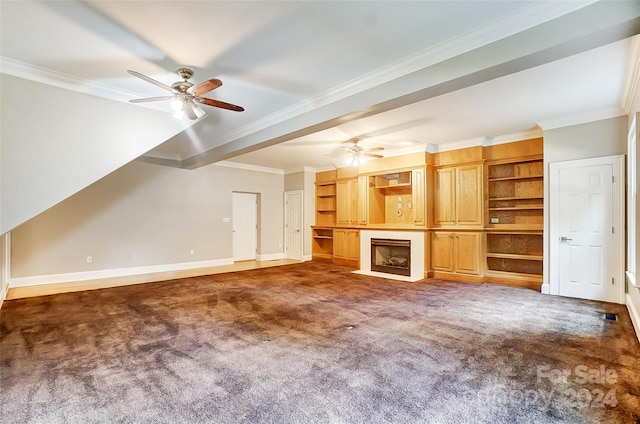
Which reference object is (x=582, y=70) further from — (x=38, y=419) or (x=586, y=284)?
(x=38, y=419)

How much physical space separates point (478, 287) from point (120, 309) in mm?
5723

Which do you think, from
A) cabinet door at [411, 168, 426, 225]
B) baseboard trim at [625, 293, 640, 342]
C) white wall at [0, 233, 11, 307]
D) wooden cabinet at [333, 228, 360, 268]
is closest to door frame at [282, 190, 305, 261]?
wooden cabinet at [333, 228, 360, 268]

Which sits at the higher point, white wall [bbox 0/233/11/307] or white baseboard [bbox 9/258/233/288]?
white wall [bbox 0/233/11/307]

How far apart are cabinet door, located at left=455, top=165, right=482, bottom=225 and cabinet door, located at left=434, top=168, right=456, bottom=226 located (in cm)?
8

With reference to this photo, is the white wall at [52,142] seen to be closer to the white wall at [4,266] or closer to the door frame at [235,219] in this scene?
the white wall at [4,266]

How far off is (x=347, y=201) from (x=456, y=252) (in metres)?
3.12

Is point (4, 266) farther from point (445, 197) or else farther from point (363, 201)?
point (445, 197)

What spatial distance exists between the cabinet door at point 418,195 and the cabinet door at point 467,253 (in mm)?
803

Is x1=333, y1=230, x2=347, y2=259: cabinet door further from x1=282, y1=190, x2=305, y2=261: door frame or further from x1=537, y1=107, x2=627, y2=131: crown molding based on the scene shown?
x1=537, y1=107, x2=627, y2=131: crown molding

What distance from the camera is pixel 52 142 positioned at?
10.7 feet

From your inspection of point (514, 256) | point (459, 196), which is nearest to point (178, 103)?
point (459, 196)

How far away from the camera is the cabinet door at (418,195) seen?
6430 mm

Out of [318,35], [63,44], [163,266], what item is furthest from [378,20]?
[163,266]

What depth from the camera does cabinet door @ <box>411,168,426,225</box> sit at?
21.1 ft
